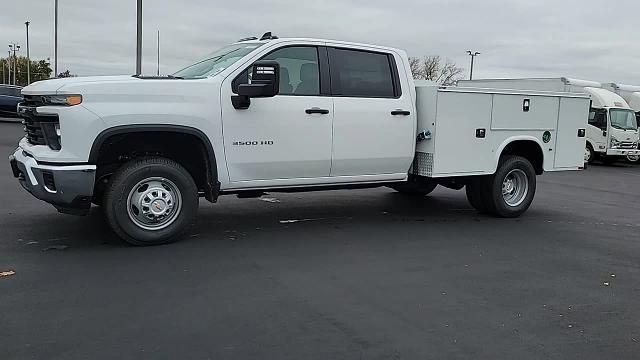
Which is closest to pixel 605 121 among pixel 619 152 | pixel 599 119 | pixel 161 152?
pixel 599 119

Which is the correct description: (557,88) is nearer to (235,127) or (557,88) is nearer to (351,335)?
(235,127)

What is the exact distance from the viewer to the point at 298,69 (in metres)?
6.86

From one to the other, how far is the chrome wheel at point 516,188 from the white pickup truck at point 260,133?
10 centimetres

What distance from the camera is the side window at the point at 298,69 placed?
6.70 metres

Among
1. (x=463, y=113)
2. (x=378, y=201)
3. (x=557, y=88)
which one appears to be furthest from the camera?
(x=557, y=88)

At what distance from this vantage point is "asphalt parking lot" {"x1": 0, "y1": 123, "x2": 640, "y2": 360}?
12.7 ft

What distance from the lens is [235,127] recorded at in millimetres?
6305

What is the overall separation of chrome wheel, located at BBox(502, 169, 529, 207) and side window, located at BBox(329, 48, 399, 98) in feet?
7.97

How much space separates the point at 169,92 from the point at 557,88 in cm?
1806

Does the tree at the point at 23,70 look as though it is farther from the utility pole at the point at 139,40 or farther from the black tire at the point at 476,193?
the black tire at the point at 476,193

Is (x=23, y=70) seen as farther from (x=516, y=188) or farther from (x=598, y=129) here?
(x=516, y=188)

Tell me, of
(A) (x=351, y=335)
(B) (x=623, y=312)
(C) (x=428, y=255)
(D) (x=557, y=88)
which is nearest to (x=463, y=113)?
(C) (x=428, y=255)

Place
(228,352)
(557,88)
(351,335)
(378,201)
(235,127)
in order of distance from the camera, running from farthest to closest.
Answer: (557,88) < (378,201) < (235,127) < (351,335) < (228,352)

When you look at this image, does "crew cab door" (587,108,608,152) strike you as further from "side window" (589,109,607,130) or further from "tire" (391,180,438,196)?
"tire" (391,180,438,196)
